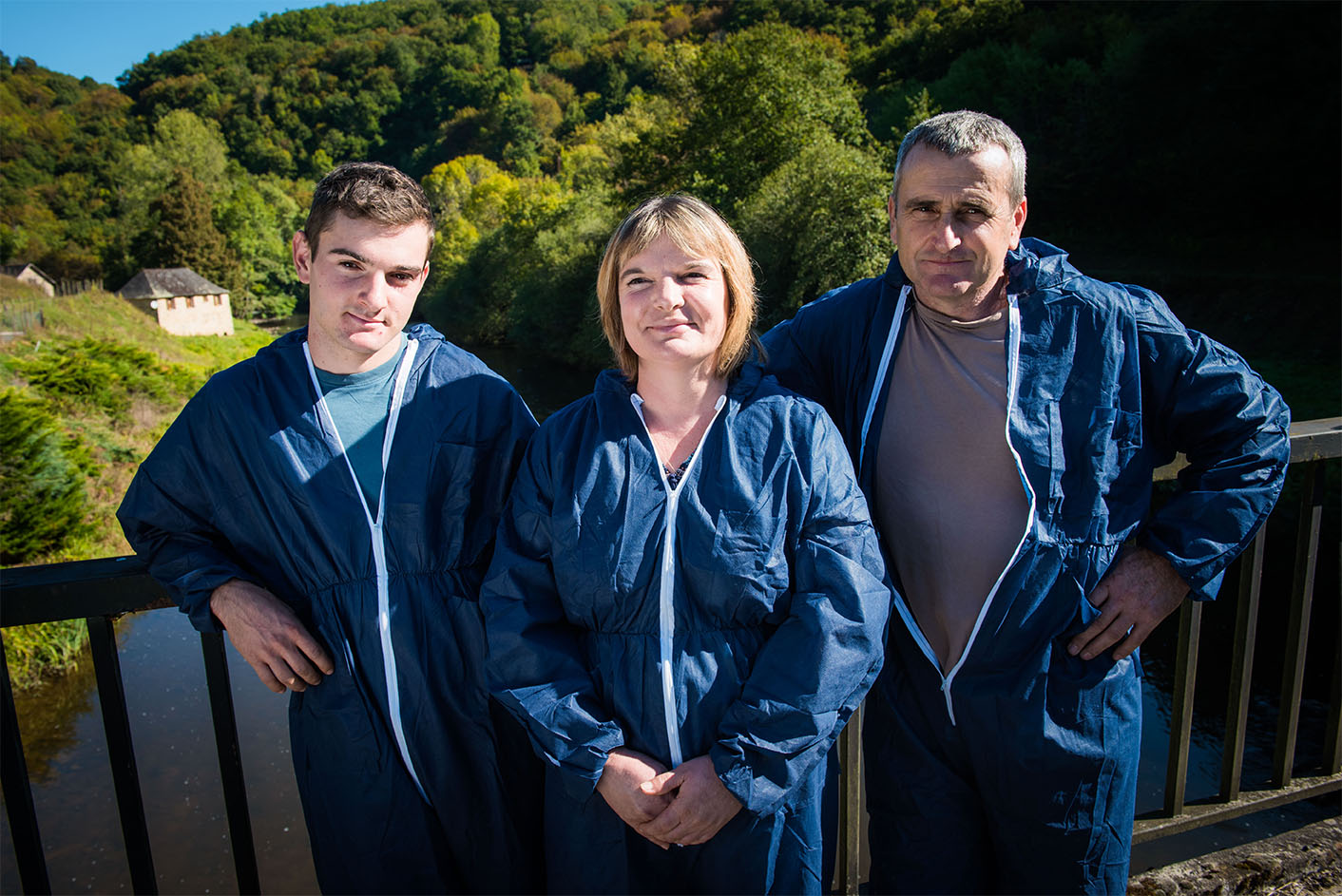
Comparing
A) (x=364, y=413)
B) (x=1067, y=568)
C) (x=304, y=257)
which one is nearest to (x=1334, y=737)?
(x=1067, y=568)

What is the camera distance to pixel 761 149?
2425 centimetres

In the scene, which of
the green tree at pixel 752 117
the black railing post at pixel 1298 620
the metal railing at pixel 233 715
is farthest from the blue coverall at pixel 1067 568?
the green tree at pixel 752 117

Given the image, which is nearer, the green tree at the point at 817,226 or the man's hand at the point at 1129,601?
the man's hand at the point at 1129,601

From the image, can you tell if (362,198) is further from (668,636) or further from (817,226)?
(817,226)

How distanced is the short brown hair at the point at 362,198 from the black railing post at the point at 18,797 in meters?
1.05

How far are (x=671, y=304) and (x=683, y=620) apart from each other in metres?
0.59

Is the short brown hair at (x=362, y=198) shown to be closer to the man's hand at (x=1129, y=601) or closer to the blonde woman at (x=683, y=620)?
the blonde woman at (x=683, y=620)

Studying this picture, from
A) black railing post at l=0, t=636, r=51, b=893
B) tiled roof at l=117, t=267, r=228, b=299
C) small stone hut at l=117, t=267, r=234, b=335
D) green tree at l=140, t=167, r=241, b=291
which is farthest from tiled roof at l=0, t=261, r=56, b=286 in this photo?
black railing post at l=0, t=636, r=51, b=893

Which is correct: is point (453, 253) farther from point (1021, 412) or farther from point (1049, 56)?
point (1021, 412)

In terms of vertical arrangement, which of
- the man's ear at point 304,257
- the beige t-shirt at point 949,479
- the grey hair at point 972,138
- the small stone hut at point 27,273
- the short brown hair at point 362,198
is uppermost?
the small stone hut at point 27,273

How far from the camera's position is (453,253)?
4831 centimetres

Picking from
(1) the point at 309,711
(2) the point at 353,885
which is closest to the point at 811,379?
(1) the point at 309,711

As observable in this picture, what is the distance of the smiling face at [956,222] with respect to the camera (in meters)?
1.85

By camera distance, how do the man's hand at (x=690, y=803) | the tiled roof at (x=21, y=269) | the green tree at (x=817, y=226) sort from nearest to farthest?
the man's hand at (x=690, y=803), the green tree at (x=817, y=226), the tiled roof at (x=21, y=269)
